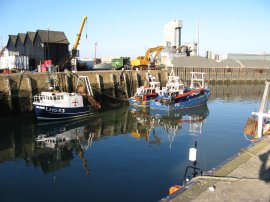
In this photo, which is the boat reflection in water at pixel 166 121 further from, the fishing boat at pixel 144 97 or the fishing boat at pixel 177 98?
the fishing boat at pixel 144 97

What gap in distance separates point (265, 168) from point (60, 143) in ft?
54.2

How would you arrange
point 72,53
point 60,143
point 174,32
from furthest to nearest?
point 174,32, point 72,53, point 60,143

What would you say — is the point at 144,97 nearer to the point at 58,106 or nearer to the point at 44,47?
the point at 58,106

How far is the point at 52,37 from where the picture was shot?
52.3m

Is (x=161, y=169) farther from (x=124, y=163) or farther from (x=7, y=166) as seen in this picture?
(x=7, y=166)

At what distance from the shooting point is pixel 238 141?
2277 centimetres

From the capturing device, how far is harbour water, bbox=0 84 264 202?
14.3m

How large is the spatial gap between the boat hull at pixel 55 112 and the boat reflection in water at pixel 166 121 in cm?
716

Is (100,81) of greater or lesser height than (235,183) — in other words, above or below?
above

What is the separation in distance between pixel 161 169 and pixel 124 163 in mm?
2599

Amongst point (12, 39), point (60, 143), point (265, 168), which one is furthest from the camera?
point (12, 39)

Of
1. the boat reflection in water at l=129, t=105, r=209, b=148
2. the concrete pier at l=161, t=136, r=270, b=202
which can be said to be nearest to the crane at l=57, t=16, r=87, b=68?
the boat reflection in water at l=129, t=105, r=209, b=148

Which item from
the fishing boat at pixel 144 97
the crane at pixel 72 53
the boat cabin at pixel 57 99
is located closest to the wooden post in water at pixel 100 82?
the fishing boat at pixel 144 97

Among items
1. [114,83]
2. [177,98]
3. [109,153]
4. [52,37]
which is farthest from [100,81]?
[109,153]
